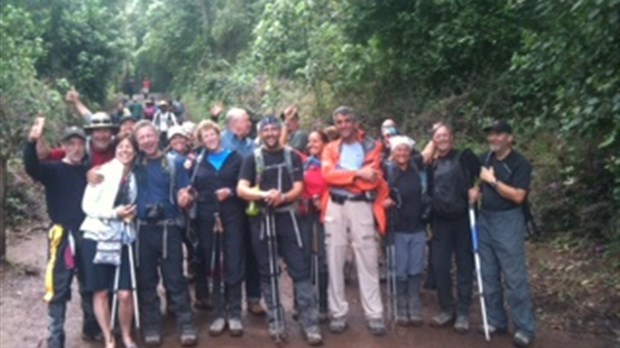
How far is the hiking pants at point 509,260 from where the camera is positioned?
6.61 meters

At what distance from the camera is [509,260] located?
662cm

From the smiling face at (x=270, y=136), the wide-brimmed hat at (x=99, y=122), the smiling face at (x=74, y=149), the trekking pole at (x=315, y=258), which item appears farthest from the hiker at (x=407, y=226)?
the smiling face at (x=74, y=149)

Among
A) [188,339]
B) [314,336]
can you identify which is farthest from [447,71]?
[188,339]

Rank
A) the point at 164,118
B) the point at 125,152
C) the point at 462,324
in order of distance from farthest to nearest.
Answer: the point at 164,118 < the point at 462,324 < the point at 125,152

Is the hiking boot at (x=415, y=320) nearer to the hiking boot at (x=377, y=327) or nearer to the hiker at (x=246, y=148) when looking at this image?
the hiking boot at (x=377, y=327)

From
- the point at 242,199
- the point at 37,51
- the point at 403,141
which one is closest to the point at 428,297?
the point at 403,141

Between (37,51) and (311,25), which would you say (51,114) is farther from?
(311,25)

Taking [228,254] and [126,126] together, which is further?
[126,126]

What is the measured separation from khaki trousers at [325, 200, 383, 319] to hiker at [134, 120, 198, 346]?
4.73 feet

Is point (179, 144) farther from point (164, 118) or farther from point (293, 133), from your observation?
point (164, 118)

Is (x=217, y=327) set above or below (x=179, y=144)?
below

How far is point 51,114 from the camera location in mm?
14938

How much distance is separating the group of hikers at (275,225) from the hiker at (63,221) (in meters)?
0.01

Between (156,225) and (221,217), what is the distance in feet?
2.14
